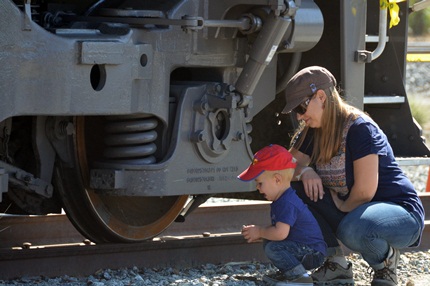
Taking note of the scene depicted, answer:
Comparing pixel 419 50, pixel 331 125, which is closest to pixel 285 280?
pixel 331 125

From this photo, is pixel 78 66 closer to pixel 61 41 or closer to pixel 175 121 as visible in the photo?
pixel 61 41

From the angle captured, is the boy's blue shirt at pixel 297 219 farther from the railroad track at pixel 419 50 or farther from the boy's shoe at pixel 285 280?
the railroad track at pixel 419 50

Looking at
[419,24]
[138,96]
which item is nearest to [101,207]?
[138,96]

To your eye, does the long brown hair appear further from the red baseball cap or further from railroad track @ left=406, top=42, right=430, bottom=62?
railroad track @ left=406, top=42, right=430, bottom=62

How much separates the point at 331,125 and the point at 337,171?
0.80 ft

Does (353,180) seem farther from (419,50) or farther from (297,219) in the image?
(419,50)

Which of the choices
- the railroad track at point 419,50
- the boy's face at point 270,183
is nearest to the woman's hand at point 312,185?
the boy's face at point 270,183

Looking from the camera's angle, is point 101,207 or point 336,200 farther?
point 101,207

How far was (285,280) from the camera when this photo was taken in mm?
5277

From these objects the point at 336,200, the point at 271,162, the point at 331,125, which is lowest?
the point at 336,200

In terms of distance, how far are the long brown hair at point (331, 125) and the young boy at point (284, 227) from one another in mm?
256

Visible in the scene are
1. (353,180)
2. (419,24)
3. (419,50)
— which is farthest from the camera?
(419,24)

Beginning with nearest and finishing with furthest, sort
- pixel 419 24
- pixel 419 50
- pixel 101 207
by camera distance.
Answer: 1. pixel 101 207
2. pixel 419 50
3. pixel 419 24

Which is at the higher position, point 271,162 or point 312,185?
point 271,162
